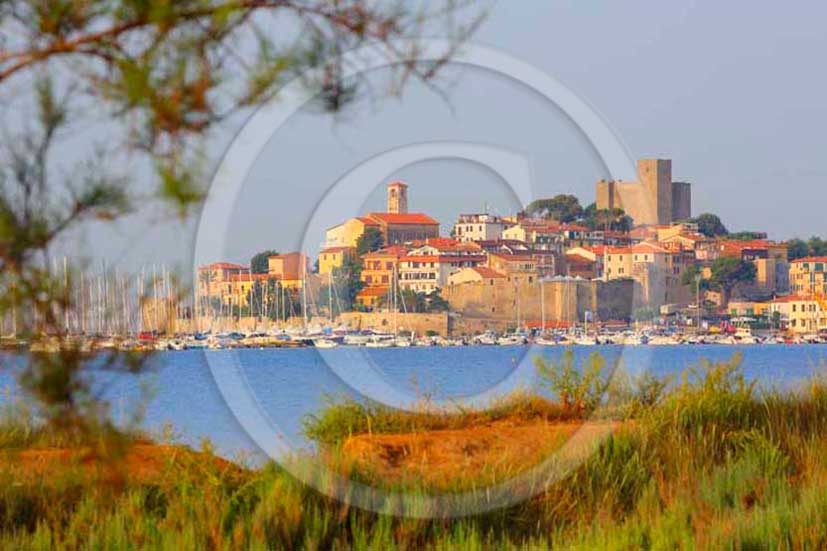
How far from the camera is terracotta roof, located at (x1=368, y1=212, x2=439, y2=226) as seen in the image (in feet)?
69.7

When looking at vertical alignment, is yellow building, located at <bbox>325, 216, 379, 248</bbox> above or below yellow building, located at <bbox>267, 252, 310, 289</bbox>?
above

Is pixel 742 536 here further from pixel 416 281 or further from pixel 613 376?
pixel 416 281

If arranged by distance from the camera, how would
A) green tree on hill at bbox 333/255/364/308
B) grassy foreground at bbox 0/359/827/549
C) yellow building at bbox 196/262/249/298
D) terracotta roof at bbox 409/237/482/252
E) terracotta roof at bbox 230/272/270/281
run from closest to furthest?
1. grassy foreground at bbox 0/359/827/549
2. yellow building at bbox 196/262/249/298
3. terracotta roof at bbox 230/272/270/281
4. terracotta roof at bbox 409/237/482/252
5. green tree on hill at bbox 333/255/364/308

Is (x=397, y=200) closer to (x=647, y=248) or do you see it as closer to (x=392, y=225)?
(x=392, y=225)

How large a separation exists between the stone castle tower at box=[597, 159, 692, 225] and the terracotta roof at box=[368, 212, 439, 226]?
293 cm

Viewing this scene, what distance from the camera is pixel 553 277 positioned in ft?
95.4

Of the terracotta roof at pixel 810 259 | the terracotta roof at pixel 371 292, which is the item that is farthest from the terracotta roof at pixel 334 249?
the terracotta roof at pixel 810 259

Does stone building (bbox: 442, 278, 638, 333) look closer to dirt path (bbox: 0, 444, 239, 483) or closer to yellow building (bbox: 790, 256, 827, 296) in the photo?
dirt path (bbox: 0, 444, 239, 483)

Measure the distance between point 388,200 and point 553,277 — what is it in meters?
8.49

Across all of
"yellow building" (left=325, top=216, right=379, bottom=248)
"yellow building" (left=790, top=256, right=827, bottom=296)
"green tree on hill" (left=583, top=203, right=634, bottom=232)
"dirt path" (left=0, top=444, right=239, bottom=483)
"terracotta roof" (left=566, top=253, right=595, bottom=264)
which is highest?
"green tree on hill" (left=583, top=203, right=634, bottom=232)

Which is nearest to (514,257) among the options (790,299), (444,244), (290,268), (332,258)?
(444,244)

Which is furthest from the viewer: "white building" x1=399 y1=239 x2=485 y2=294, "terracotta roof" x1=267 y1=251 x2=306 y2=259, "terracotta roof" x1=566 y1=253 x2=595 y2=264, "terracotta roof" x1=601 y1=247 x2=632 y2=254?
"terracotta roof" x1=601 y1=247 x2=632 y2=254

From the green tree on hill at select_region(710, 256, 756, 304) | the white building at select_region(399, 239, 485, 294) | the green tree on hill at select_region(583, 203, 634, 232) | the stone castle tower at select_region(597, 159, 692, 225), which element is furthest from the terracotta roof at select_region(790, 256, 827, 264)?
the white building at select_region(399, 239, 485, 294)

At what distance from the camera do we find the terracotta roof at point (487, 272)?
84.4 ft
